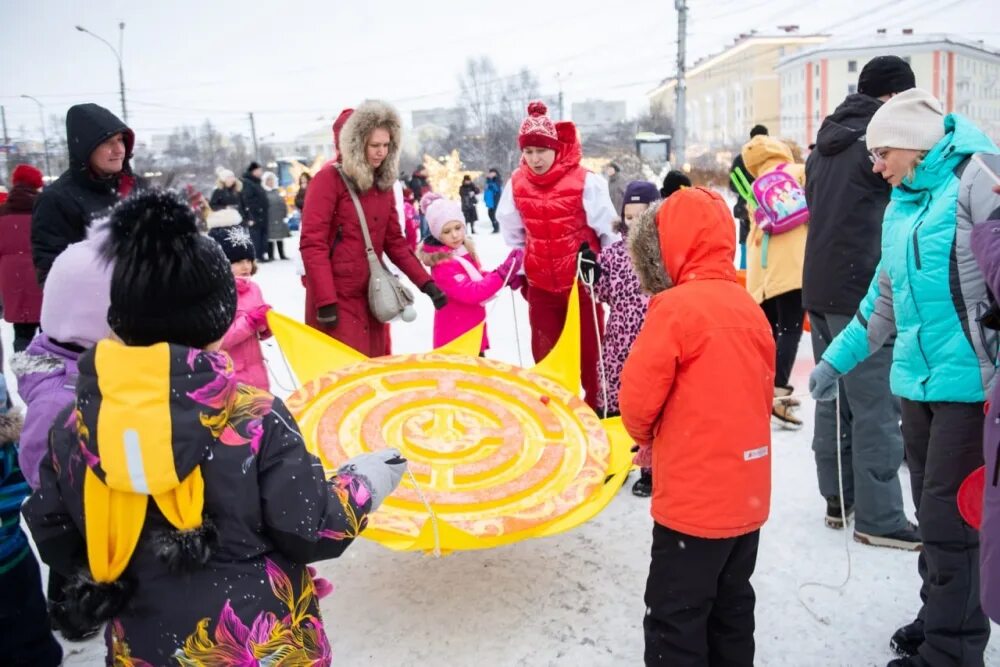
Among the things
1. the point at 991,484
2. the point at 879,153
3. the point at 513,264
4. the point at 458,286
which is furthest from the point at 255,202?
the point at 991,484

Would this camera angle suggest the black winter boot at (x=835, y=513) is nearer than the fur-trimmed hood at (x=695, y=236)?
No

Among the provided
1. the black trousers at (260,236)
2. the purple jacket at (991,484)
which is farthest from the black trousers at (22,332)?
the black trousers at (260,236)

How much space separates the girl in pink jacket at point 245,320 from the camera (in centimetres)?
385

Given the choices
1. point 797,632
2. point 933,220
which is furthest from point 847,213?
point 797,632

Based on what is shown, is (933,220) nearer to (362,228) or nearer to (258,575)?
(258,575)

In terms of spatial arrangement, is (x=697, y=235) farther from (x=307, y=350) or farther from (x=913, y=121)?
(x=307, y=350)

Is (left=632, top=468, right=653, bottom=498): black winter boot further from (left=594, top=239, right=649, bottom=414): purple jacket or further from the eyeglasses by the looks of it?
the eyeglasses

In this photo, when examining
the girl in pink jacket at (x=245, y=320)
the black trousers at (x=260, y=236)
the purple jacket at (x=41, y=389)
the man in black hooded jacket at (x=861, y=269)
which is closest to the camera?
the purple jacket at (x=41, y=389)

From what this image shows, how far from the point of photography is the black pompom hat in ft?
4.77

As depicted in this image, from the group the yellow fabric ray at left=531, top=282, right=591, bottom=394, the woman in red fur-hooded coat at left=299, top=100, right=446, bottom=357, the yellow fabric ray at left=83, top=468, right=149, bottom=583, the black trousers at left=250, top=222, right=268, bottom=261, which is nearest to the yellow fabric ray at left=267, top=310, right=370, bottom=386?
the woman in red fur-hooded coat at left=299, top=100, right=446, bottom=357

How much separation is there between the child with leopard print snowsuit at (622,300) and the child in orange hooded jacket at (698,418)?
172 centimetres

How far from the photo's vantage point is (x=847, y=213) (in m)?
3.45

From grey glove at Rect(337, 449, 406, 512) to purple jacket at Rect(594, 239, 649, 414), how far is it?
7.86ft

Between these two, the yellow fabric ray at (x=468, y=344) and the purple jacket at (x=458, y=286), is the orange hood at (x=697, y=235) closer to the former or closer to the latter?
the yellow fabric ray at (x=468, y=344)
